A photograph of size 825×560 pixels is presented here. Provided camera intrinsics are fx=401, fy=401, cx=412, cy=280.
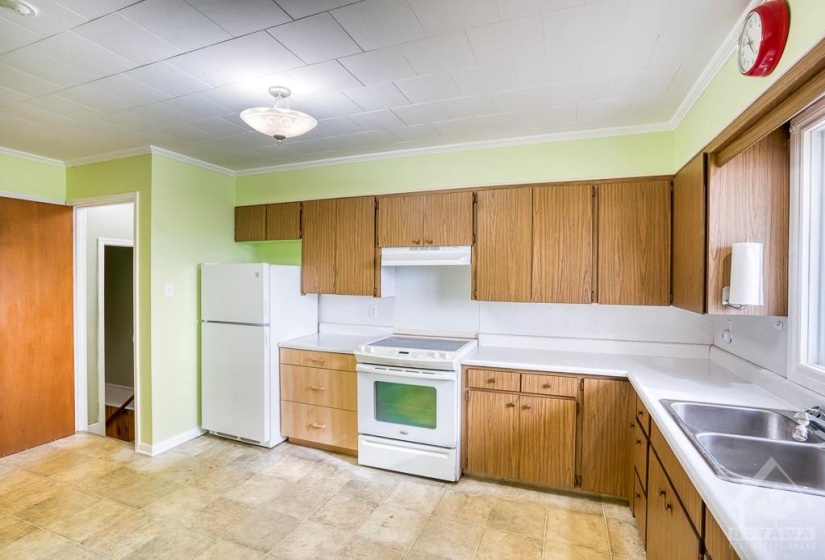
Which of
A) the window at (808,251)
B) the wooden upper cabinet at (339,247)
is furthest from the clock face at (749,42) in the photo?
the wooden upper cabinet at (339,247)

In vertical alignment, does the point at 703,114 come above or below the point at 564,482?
above

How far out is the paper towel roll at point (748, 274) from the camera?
5.86ft

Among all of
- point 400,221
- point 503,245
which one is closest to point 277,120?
point 400,221

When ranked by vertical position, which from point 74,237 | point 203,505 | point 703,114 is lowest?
point 203,505

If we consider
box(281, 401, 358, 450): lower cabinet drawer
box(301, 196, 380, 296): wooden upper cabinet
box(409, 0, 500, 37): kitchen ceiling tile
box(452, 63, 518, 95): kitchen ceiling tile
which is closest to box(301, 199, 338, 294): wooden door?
box(301, 196, 380, 296): wooden upper cabinet

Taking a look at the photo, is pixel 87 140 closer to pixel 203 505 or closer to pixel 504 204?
pixel 203 505

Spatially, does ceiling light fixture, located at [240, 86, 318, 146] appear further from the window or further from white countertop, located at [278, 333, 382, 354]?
the window

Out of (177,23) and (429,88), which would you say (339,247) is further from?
(177,23)

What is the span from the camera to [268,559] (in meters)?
2.09

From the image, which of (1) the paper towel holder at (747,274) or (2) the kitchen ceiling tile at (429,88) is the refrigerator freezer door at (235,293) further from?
(1) the paper towel holder at (747,274)

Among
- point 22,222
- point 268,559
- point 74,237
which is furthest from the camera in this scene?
point 74,237

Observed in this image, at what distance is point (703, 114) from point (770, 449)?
1.71 meters

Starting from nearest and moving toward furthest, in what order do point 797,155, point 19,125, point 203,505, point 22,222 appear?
point 797,155 → point 203,505 → point 19,125 → point 22,222

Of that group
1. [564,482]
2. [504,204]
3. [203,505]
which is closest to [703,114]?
[504,204]
